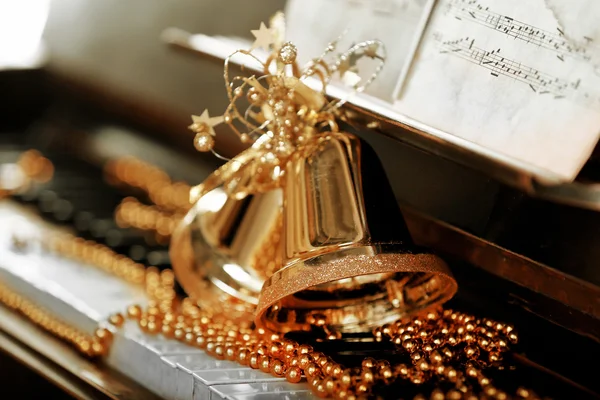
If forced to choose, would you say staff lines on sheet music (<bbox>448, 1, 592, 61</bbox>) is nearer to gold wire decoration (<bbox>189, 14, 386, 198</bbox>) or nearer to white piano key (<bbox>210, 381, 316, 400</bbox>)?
gold wire decoration (<bbox>189, 14, 386, 198</bbox>)

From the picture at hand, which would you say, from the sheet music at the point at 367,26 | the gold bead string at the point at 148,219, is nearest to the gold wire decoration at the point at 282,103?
the sheet music at the point at 367,26

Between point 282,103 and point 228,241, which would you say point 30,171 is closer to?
point 228,241

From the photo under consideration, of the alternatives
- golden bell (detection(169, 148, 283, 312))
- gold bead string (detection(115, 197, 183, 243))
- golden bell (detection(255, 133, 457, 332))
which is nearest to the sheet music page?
golden bell (detection(255, 133, 457, 332))

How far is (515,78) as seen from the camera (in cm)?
70

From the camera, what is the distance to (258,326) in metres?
0.75

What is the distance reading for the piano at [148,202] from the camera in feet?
2.37

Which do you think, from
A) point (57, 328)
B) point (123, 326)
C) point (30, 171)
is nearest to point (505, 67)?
point (123, 326)

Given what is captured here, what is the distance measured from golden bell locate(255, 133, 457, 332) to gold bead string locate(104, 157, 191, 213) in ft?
1.49

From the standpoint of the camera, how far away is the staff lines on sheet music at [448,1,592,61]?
67cm

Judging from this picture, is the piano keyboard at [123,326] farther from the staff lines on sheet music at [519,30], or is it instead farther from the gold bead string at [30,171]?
the staff lines on sheet music at [519,30]

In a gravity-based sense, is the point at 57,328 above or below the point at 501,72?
below

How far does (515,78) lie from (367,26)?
0.23 meters

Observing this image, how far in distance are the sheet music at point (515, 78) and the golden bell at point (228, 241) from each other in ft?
0.81

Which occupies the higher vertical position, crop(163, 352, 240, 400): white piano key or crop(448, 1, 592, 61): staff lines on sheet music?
crop(448, 1, 592, 61): staff lines on sheet music
